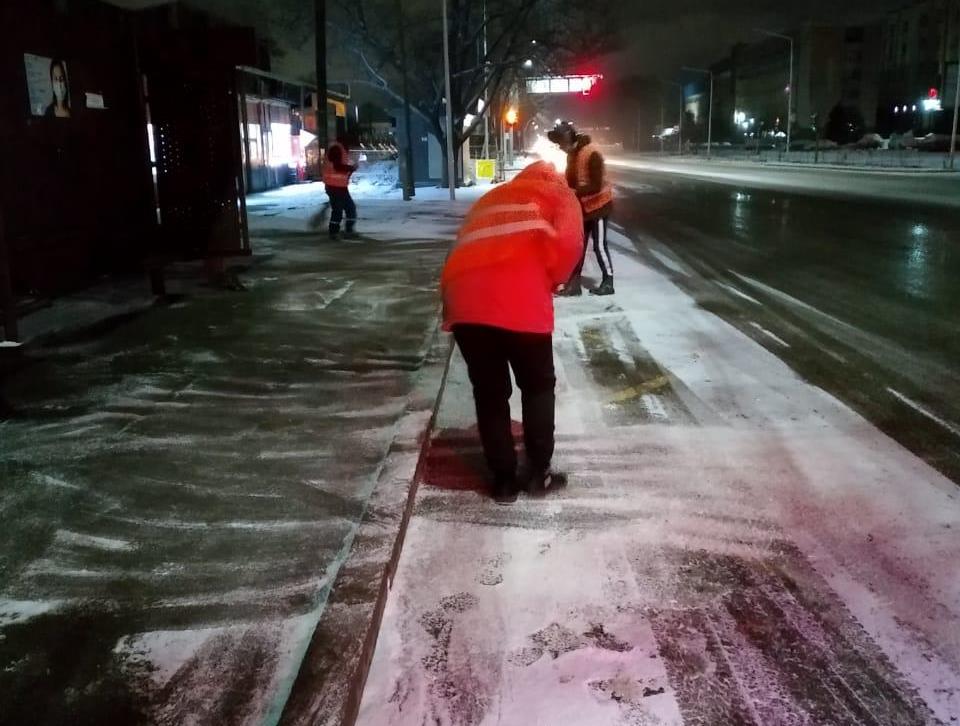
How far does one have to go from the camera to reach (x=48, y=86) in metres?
9.48

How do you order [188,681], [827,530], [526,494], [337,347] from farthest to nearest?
[337,347] → [526,494] → [827,530] → [188,681]

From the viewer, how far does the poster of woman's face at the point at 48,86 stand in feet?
30.1

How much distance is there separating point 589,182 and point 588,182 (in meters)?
0.01

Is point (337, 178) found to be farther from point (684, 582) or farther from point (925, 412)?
point (684, 582)

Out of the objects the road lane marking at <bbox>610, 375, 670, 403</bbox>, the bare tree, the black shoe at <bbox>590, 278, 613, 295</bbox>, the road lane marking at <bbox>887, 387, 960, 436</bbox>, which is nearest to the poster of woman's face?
the black shoe at <bbox>590, 278, 613, 295</bbox>

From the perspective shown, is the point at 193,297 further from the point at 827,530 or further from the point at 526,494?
the point at 827,530

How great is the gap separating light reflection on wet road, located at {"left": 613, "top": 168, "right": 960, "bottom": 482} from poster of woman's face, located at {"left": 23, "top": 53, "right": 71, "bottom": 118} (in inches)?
285

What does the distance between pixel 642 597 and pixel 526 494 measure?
1188 millimetres

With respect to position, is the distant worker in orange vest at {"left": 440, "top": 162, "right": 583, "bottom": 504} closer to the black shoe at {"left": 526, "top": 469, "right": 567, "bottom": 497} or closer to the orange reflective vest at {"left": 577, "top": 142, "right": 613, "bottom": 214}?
the black shoe at {"left": 526, "top": 469, "right": 567, "bottom": 497}

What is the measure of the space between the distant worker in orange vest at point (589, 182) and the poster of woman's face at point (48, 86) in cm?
526

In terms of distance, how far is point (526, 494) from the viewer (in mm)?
4746

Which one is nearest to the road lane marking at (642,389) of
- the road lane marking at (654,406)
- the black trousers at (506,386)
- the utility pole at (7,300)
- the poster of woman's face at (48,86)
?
the road lane marking at (654,406)

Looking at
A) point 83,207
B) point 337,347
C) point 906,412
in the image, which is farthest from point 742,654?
point 83,207

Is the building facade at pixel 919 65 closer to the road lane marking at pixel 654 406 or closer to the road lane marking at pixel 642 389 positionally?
the road lane marking at pixel 642 389
